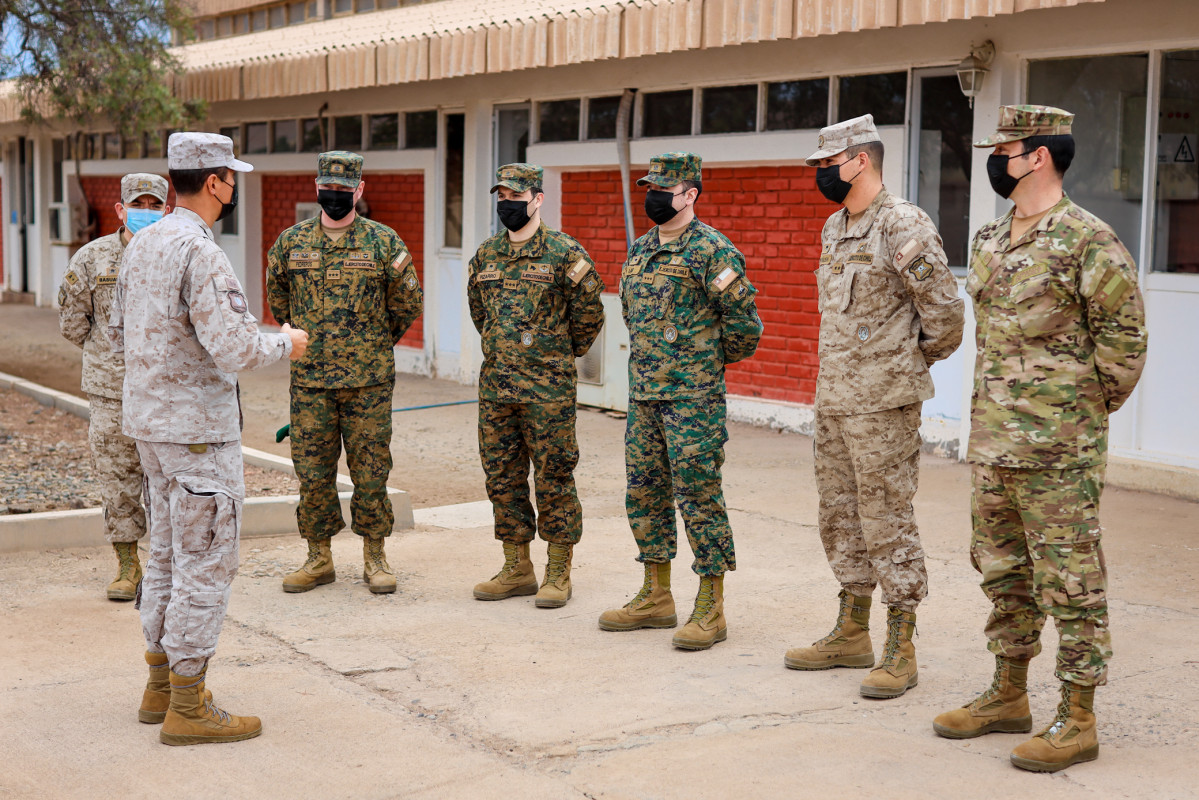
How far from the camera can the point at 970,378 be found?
9062 millimetres

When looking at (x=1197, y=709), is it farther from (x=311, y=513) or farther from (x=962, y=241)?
(x=962, y=241)

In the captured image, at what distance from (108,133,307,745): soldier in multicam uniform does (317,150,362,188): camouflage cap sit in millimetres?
1609

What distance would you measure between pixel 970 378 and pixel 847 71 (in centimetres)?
259

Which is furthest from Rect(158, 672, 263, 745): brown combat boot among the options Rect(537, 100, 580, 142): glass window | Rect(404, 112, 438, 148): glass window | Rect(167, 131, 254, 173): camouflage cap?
Rect(404, 112, 438, 148): glass window

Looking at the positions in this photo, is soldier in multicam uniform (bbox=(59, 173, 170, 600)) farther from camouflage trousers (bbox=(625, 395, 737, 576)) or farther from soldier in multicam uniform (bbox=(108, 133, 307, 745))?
camouflage trousers (bbox=(625, 395, 737, 576))

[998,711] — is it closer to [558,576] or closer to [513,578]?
[558,576]

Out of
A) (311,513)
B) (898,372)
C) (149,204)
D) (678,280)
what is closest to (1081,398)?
(898,372)

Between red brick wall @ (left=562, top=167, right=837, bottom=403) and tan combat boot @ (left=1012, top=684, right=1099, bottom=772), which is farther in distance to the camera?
red brick wall @ (left=562, top=167, right=837, bottom=403)

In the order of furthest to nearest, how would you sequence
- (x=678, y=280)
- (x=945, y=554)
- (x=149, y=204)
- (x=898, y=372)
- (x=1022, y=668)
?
(x=945, y=554) < (x=149, y=204) < (x=678, y=280) < (x=898, y=372) < (x=1022, y=668)

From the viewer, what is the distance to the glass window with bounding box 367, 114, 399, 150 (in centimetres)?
1483

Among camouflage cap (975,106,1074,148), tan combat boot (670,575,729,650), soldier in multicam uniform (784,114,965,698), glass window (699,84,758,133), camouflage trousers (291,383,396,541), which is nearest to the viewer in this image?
camouflage cap (975,106,1074,148)

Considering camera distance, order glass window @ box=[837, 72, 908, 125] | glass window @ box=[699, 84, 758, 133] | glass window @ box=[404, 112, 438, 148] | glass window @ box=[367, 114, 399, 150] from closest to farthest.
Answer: glass window @ box=[837, 72, 908, 125]
glass window @ box=[699, 84, 758, 133]
glass window @ box=[404, 112, 438, 148]
glass window @ box=[367, 114, 399, 150]

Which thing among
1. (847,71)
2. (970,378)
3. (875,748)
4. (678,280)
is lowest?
(875,748)

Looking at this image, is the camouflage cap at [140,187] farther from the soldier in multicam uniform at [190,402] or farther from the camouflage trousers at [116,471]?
the soldier in multicam uniform at [190,402]
